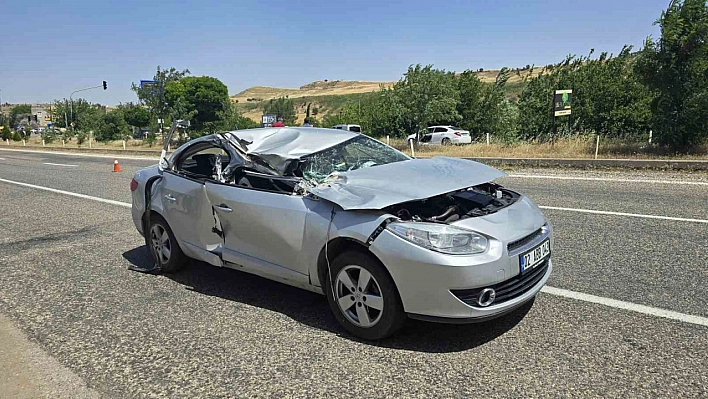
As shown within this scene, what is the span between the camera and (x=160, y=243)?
5.57m

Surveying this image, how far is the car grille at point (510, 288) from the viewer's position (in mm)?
3365

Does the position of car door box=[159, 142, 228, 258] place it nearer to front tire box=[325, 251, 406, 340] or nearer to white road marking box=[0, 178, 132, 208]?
front tire box=[325, 251, 406, 340]

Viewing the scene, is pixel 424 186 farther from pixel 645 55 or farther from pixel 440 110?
pixel 440 110

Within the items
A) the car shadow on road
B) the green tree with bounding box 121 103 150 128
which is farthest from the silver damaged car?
the green tree with bounding box 121 103 150 128

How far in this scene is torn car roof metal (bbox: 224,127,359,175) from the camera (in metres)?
4.81

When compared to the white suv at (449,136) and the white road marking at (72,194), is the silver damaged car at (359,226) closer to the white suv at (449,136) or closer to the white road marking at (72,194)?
the white road marking at (72,194)

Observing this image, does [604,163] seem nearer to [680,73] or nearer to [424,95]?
[680,73]

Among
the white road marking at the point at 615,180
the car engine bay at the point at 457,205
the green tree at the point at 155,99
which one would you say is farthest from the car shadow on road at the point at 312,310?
the green tree at the point at 155,99

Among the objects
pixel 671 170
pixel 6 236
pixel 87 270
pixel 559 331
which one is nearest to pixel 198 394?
pixel 559 331

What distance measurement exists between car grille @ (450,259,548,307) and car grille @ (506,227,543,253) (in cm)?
20

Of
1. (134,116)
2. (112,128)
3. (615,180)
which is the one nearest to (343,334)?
(615,180)

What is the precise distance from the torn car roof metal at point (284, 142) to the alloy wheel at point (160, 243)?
1.28 metres

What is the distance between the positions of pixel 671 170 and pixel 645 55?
3.85m

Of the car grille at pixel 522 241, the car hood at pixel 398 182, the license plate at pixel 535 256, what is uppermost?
the car hood at pixel 398 182
